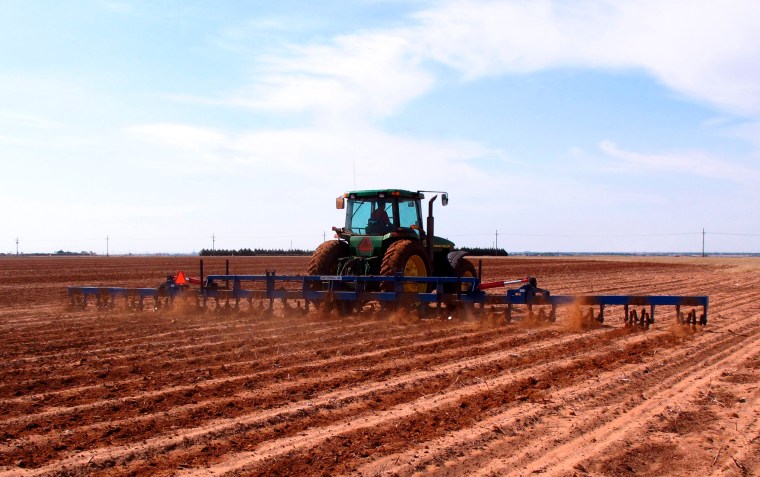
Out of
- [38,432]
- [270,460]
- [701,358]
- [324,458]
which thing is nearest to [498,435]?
[324,458]

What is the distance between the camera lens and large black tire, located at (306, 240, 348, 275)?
1149 centimetres

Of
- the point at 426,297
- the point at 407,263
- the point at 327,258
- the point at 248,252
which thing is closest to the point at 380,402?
the point at 426,297

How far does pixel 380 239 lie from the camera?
11.4m

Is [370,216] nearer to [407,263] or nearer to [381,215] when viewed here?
[381,215]

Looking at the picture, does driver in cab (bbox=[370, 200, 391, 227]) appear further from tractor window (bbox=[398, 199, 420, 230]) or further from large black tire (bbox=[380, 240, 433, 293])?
large black tire (bbox=[380, 240, 433, 293])

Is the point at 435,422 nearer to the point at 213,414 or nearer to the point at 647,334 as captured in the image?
the point at 213,414

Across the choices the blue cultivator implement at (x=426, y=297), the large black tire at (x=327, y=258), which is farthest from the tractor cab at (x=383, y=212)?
the blue cultivator implement at (x=426, y=297)

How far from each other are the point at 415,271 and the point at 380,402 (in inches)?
239

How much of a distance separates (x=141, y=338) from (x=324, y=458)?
523cm

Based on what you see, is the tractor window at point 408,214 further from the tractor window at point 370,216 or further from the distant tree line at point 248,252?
the distant tree line at point 248,252

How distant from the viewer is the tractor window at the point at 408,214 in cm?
1175

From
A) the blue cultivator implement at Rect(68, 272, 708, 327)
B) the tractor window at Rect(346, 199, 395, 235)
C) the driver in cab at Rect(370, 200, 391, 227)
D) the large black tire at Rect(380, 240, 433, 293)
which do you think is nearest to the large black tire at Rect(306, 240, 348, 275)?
the blue cultivator implement at Rect(68, 272, 708, 327)

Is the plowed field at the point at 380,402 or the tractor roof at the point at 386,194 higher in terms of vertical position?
the tractor roof at the point at 386,194

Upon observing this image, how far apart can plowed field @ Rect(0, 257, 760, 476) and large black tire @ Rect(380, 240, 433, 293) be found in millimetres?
1529
